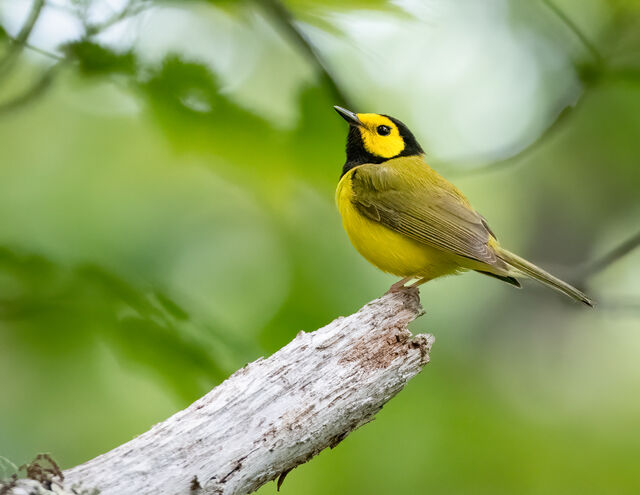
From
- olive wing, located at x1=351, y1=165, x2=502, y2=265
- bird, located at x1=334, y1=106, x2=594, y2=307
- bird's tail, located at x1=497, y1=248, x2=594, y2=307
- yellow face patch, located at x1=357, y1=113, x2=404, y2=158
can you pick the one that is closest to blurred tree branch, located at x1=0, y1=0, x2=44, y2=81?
bird, located at x1=334, y1=106, x2=594, y2=307

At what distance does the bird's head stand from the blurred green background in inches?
5.8

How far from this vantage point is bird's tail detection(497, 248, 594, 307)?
3922 millimetres

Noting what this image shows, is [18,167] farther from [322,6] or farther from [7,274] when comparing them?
[322,6]

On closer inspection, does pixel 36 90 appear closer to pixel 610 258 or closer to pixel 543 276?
pixel 543 276

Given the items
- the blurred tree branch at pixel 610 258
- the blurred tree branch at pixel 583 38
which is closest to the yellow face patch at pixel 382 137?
the blurred tree branch at pixel 610 258

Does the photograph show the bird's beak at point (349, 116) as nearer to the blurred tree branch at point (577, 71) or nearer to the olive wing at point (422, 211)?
the olive wing at point (422, 211)

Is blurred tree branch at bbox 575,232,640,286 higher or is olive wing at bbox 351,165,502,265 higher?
olive wing at bbox 351,165,502,265

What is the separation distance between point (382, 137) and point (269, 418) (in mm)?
2790

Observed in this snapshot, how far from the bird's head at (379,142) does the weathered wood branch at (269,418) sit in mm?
2095

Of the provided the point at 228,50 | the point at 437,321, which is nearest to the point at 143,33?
the point at 228,50

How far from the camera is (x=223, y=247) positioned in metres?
4.82

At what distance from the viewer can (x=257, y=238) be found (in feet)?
14.3

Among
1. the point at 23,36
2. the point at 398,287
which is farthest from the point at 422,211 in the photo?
the point at 23,36

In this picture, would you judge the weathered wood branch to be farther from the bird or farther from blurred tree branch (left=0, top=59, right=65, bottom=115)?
blurred tree branch (left=0, top=59, right=65, bottom=115)
